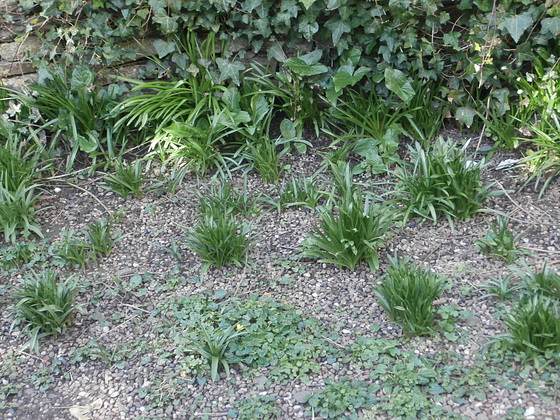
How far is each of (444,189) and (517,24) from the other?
114 centimetres

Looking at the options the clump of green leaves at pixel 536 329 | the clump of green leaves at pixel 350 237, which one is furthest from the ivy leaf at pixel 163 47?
the clump of green leaves at pixel 536 329

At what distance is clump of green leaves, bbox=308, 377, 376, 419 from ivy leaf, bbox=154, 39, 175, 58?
258 centimetres

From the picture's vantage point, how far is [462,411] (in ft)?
8.58

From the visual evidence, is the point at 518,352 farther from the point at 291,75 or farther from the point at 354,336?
the point at 291,75

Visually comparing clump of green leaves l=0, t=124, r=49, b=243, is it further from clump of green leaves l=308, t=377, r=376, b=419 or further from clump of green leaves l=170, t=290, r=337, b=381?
clump of green leaves l=308, t=377, r=376, b=419

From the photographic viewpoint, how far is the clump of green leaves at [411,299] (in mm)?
2918

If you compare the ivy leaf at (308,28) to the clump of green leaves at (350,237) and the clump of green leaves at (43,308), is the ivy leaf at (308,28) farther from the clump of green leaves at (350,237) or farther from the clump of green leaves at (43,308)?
the clump of green leaves at (43,308)

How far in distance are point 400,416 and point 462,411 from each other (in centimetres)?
26

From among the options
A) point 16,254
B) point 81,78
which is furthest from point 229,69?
point 16,254

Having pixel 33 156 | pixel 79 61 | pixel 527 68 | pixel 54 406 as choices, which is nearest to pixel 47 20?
pixel 79 61

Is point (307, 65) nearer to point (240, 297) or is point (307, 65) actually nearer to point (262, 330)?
point (240, 297)

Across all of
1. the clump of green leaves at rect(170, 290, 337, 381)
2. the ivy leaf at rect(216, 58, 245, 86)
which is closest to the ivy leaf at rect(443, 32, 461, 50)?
the ivy leaf at rect(216, 58, 245, 86)

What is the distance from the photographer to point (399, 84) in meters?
4.07

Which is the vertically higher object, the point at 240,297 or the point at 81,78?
the point at 81,78
